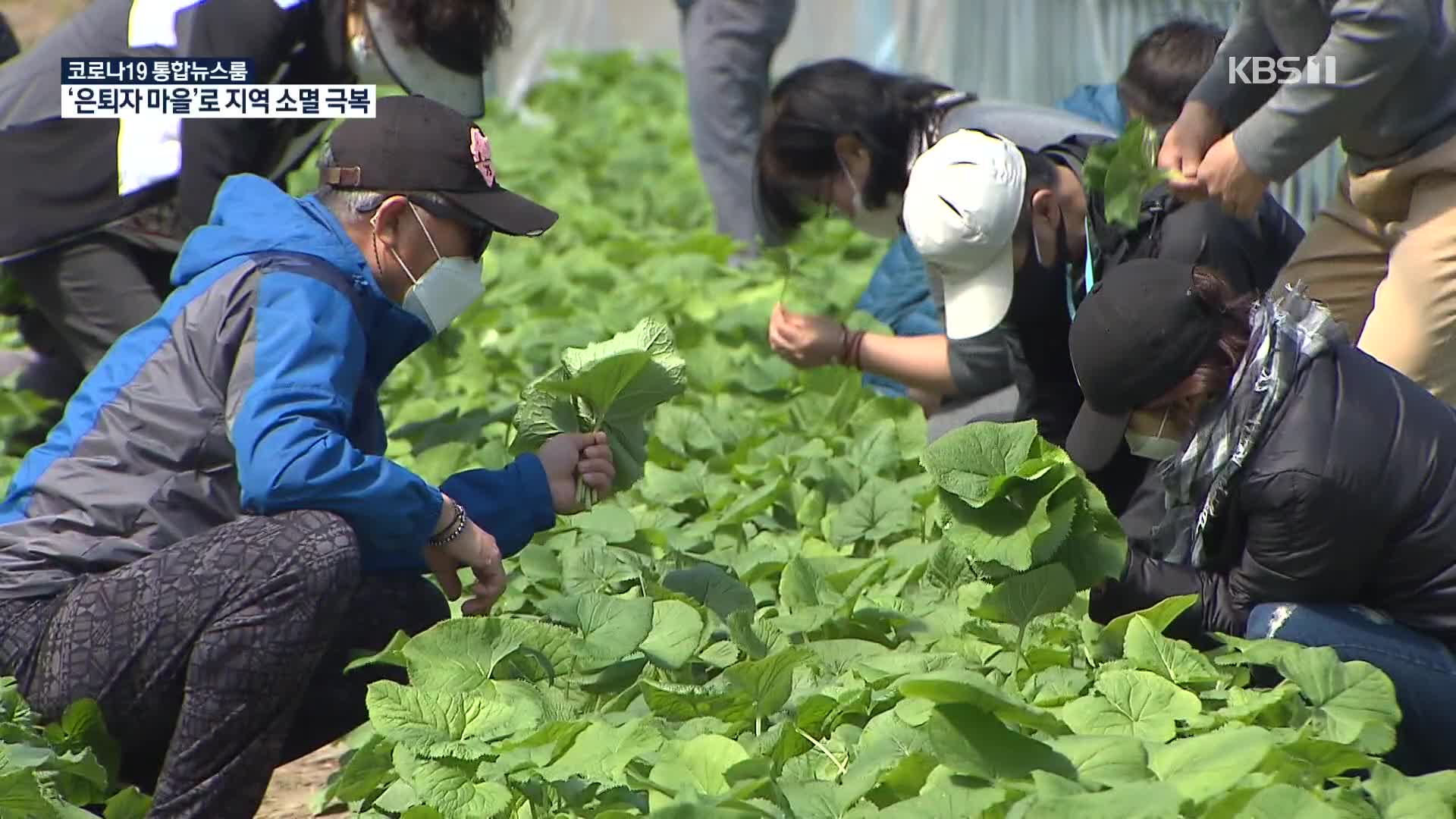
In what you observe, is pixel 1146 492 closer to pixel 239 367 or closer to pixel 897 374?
pixel 897 374

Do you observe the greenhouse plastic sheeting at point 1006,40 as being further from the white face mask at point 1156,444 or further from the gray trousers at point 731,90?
the white face mask at point 1156,444

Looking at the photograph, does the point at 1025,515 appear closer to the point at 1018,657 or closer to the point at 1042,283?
the point at 1018,657

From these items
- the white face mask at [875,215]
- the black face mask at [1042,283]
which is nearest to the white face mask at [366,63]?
the white face mask at [875,215]

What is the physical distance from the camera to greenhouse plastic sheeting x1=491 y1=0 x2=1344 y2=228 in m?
5.90

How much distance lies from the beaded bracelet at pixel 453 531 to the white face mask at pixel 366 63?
1359mm

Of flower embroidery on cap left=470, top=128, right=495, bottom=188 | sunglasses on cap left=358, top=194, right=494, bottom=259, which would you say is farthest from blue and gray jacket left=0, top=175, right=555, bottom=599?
flower embroidery on cap left=470, top=128, right=495, bottom=188

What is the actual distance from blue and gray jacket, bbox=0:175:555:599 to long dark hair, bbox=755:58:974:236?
49.4 inches

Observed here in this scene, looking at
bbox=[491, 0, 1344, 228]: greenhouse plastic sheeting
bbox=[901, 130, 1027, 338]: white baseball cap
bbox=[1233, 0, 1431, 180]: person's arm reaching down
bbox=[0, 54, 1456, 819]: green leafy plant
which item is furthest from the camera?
bbox=[491, 0, 1344, 228]: greenhouse plastic sheeting

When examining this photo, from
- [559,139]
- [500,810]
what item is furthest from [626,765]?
[559,139]

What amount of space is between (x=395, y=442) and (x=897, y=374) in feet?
3.89

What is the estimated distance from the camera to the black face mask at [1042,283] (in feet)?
11.0
